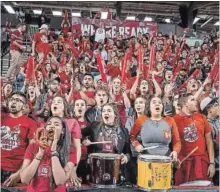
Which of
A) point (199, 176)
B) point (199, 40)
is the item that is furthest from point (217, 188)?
point (199, 40)

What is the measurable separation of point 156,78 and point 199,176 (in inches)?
57.0

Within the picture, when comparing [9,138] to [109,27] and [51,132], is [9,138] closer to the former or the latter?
[51,132]

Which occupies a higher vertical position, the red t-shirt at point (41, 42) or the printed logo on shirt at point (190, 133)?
the red t-shirt at point (41, 42)

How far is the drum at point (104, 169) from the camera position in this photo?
265cm

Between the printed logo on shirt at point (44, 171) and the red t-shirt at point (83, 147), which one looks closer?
the printed logo on shirt at point (44, 171)

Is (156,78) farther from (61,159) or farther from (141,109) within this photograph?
(61,159)

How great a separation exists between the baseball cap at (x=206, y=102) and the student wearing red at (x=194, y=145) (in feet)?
0.92

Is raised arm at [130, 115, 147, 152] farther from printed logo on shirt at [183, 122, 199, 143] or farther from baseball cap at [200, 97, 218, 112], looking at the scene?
baseball cap at [200, 97, 218, 112]

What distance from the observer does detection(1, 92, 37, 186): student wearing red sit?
9.20ft

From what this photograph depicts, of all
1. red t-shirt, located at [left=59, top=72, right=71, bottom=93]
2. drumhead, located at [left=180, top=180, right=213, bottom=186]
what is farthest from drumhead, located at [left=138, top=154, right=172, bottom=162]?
red t-shirt, located at [left=59, top=72, right=71, bottom=93]

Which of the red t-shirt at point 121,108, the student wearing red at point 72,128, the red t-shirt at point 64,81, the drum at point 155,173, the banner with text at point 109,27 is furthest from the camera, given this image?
the banner with text at point 109,27

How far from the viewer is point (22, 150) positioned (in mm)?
2811

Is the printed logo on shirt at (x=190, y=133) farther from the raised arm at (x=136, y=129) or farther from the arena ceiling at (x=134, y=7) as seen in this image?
the arena ceiling at (x=134, y=7)

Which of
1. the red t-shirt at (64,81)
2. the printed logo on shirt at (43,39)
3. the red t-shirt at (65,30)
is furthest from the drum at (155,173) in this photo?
the red t-shirt at (65,30)
